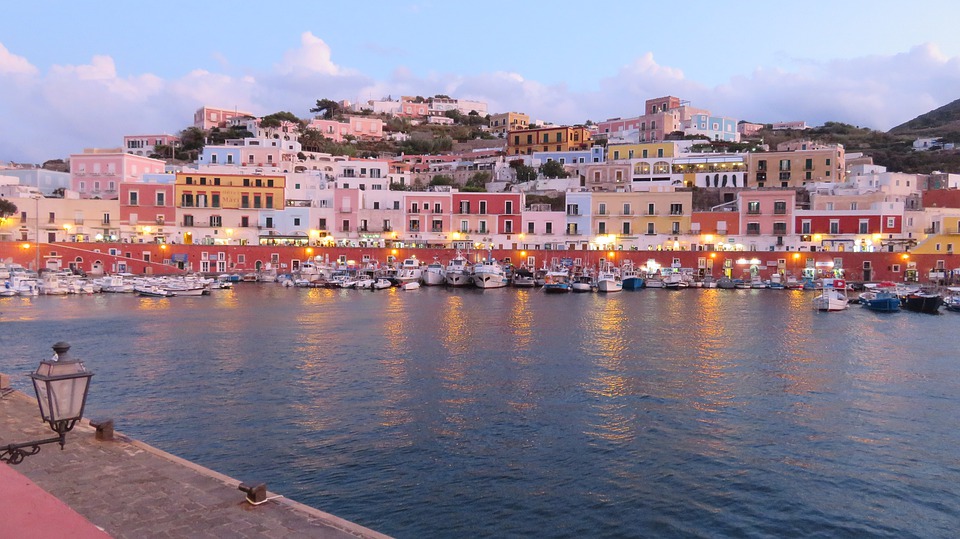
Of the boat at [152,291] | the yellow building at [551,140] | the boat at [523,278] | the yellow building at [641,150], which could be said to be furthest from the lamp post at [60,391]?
the yellow building at [551,140]

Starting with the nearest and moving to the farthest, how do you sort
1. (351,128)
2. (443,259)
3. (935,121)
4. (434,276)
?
(434,276), (443,259), (351,128), (935,121)

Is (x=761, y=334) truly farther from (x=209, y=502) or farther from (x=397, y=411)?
(x=209, y=502)

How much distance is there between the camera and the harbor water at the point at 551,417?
452 inches

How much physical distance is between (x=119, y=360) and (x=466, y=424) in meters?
13.4

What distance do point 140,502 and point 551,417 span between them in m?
10.3

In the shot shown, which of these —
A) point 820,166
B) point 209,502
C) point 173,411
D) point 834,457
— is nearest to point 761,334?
point 834,457

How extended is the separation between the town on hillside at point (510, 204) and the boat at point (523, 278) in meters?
4.19

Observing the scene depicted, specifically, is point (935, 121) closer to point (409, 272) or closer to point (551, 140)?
point (551, 140)

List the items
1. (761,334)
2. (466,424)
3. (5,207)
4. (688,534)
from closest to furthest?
1. (688,534)
2. (466,424)
3. (761,334)
4. (5,207)

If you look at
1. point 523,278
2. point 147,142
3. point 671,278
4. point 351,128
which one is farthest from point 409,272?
point 351,128

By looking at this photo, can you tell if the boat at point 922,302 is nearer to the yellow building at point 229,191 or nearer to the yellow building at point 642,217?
the yellow building at point 642,217

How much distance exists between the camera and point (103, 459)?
9.23 metres

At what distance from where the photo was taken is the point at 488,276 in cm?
5772

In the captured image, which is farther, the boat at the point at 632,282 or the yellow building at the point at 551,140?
the yellow building at the point at 551,140
